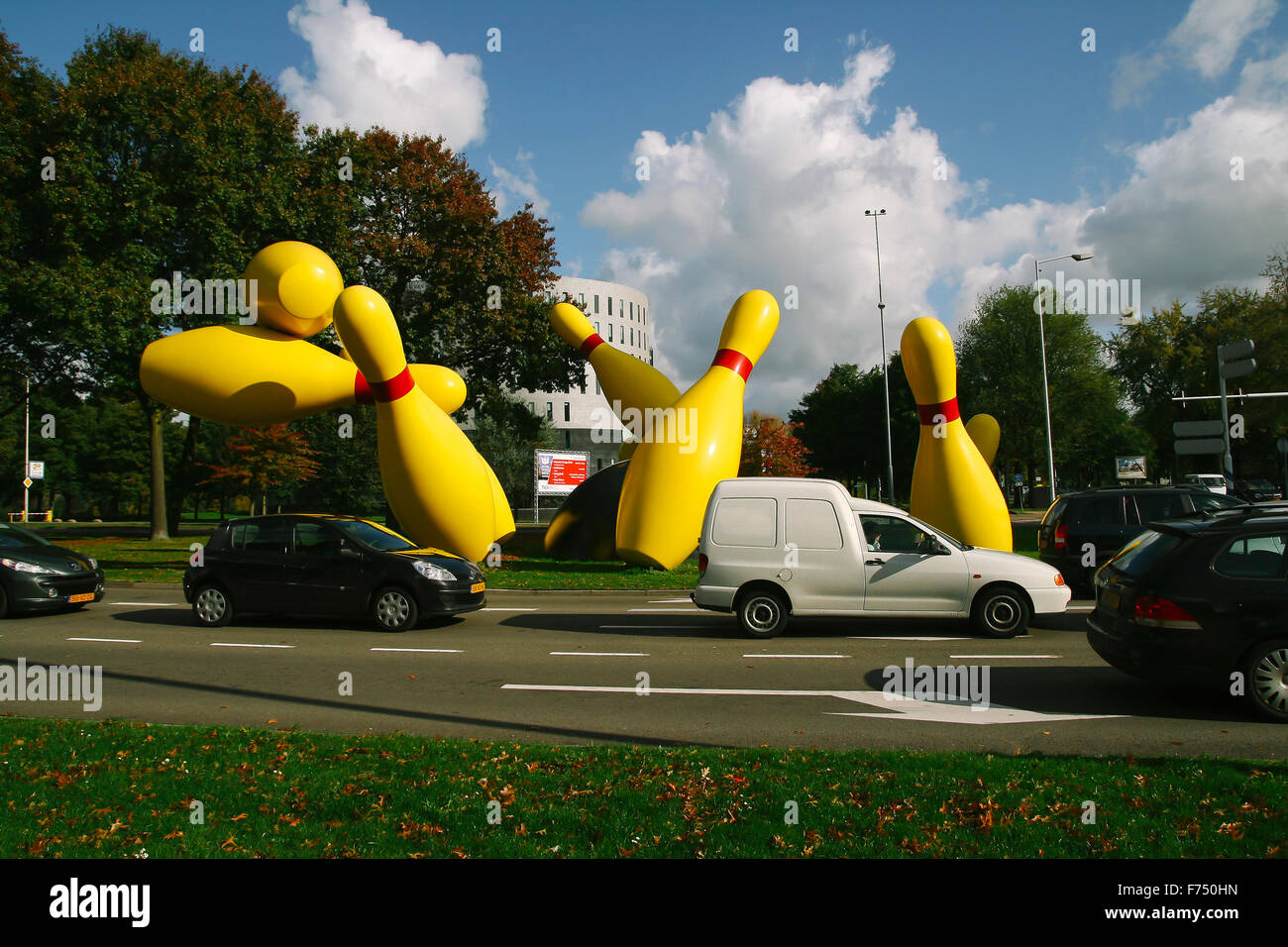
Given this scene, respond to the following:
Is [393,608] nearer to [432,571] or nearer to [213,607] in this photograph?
[432,571]

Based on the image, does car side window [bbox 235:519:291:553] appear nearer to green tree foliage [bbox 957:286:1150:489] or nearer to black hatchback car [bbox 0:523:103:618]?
black hatchback car [bbox 0:523:103:618]

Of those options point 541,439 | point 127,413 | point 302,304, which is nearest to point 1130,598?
point 302,304

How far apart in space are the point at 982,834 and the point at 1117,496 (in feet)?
36.4

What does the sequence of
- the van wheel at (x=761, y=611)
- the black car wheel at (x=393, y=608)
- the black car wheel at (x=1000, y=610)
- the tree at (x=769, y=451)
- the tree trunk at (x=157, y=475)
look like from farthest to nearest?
the tree at (x=769, y=451) → the tree trunk at (x=157, y=475) → the black car wheel at (x=393, y=608) → the van wheel at (x=761, y=611) → the black car wheel at (x=1000, y=610)

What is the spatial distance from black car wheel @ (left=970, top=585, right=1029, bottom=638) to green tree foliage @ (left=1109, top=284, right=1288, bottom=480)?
2839cm

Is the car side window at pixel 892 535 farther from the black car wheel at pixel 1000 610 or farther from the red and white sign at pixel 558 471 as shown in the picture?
the red and white sign at pixel 558 471

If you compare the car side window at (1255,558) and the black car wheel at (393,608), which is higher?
the car side window at (1255,558)

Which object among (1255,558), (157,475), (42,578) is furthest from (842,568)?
(157,475)

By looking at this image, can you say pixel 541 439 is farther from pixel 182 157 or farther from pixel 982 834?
pixel 982 834

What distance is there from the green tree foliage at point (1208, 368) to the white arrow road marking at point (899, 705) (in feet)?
104

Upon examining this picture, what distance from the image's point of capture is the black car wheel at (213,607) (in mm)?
11312

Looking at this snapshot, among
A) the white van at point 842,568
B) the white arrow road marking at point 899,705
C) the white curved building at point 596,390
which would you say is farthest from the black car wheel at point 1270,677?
the white curved building at point 596,390

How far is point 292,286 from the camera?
1500 cm

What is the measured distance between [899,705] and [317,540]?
26.4 feet
